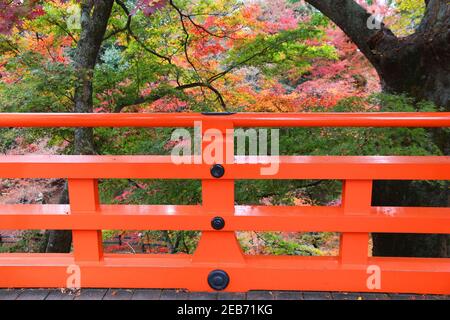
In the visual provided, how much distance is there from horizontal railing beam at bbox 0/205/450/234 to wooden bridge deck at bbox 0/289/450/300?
403mm

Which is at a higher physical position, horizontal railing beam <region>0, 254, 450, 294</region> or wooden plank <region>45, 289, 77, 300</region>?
horizontal railing beam <region>0, 254, 450, 294</region>

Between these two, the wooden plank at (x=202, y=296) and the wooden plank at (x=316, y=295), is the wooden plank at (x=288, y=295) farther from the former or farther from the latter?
the wooden plank at (x=202, y=296)

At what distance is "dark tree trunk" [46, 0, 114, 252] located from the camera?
17.4 feet

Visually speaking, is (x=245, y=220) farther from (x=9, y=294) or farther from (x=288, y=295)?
(x=9, y=294)

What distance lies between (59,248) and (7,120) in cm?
408

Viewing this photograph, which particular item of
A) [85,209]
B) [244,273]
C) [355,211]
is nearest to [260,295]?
[244,273]

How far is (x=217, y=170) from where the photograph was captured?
2.29 metres

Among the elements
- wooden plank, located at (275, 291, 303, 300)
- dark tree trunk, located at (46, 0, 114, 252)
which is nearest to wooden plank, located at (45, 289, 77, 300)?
wooden plank, located at (275, 291, 303, 300)

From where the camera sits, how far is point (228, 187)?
2.35m

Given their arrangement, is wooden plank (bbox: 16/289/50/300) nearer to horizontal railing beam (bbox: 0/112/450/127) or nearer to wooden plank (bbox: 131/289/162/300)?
wooden plank (bbox: 131/289/162/300)

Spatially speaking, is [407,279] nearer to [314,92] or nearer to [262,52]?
[262,52]

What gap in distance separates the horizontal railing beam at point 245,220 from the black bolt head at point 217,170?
9.4 inches

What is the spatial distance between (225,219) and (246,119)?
1.93 ft

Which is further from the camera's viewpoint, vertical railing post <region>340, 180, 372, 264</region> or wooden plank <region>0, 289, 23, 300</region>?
wooden plank <region>0, 289, 23, 300</region>
